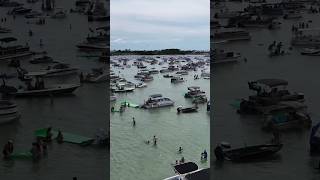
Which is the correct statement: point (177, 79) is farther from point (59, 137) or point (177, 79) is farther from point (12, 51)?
point (59, 137)

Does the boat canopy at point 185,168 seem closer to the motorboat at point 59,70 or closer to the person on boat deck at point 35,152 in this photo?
the motorboat at point 59,70

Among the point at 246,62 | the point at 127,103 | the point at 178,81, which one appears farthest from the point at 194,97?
the point at 246,62

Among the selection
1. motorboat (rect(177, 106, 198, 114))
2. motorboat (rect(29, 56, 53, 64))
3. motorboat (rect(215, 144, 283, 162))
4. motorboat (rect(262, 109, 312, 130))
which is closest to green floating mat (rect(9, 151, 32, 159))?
motorboat (rect(29, 56, 53, 64))

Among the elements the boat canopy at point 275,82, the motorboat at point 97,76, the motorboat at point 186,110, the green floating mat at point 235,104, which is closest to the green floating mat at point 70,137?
the motorboat at point 97,76

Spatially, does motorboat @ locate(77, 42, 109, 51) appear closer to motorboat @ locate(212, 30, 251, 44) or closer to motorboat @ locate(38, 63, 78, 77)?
motorboat @ locate(38, 63, 78, 77)

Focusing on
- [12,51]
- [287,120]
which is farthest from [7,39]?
[287,120]

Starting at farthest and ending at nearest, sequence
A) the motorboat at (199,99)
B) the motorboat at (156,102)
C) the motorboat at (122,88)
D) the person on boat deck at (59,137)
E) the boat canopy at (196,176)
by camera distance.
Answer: the motorboat at (122,88)
the motorboat at (199,99)
the motorboat at (156,102)
the boat canopy at (196,176)
the person on boat deck at (59,137)
